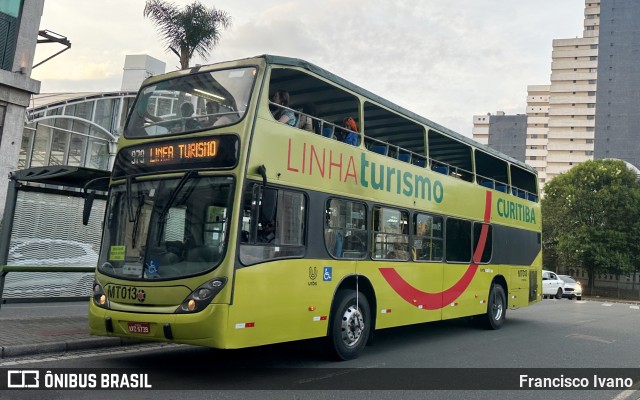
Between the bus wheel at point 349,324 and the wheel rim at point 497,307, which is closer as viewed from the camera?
the bus wheel at point 349,324

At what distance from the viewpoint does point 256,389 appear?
21.9 ft

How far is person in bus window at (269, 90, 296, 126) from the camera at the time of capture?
7750mm

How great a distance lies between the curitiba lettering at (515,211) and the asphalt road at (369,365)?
324 cm

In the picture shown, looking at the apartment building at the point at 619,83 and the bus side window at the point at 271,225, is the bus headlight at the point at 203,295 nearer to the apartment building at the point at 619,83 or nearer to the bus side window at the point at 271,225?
the bus side window at the point at 271,225

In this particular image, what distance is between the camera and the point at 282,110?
308 inches

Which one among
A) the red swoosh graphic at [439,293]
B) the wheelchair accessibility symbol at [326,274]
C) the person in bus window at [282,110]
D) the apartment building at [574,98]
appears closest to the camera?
the person in bus window at [282,110]

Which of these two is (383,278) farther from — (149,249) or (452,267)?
(149,249)

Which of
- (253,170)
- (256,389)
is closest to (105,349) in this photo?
(256,389)

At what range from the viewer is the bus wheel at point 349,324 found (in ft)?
27.5

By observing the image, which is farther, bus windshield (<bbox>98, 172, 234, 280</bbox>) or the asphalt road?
bus windshield (<bbox>98, 172, 234, 280</bbox>)

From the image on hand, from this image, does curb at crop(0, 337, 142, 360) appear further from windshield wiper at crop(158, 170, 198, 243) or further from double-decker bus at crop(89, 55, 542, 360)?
windshield wiper at crop(158, 170, 198, 243)

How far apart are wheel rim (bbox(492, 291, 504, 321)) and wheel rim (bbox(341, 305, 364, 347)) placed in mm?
5860

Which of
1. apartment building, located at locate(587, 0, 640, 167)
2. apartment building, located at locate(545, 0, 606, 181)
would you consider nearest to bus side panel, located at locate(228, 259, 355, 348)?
apartment building, located at locate(587, 0, 640, 167)

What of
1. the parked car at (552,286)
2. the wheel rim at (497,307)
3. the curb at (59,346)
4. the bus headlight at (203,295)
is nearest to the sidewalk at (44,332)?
the curb at (59,346)
